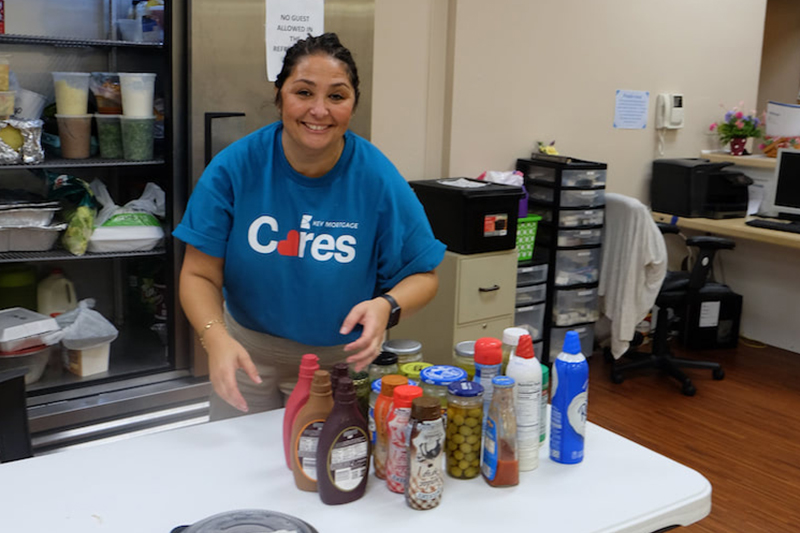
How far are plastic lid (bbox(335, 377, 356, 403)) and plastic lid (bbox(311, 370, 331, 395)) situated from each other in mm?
44

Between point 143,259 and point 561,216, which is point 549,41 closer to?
point 561,216

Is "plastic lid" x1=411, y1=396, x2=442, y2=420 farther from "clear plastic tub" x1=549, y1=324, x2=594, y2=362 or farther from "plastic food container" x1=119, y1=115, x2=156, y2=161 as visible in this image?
"clear plastic tub" x1=549, y1=324, x2=594, y2=362

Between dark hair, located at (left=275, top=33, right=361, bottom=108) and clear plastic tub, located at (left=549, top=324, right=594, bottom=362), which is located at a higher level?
dark hair, located at (left=275, top=33, right=361, bottom=108)

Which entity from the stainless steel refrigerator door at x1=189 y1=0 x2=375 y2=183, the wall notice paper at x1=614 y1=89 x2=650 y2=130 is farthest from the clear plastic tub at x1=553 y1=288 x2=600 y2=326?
the stainless steel refrigerator door at x1=189 y1=0 x2=375 y2=183

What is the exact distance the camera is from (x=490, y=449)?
56.9 inches

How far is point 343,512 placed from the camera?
4.49 ft

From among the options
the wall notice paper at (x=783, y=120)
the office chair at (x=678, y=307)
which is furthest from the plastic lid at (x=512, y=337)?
the wall notice paper at (x=783, y=120)

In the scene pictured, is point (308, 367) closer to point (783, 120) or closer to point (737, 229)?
point (737, 229)

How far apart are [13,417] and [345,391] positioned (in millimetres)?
825

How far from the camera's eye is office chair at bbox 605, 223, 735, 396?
416 cm

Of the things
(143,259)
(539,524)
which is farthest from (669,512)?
(143,259)

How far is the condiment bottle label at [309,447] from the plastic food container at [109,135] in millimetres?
1792

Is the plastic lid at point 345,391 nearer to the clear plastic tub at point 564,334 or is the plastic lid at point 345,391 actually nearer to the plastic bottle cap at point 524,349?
the plastic bottle cap at point 524,349

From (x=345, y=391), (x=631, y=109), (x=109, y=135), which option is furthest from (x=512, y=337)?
(x=631, y=109)
